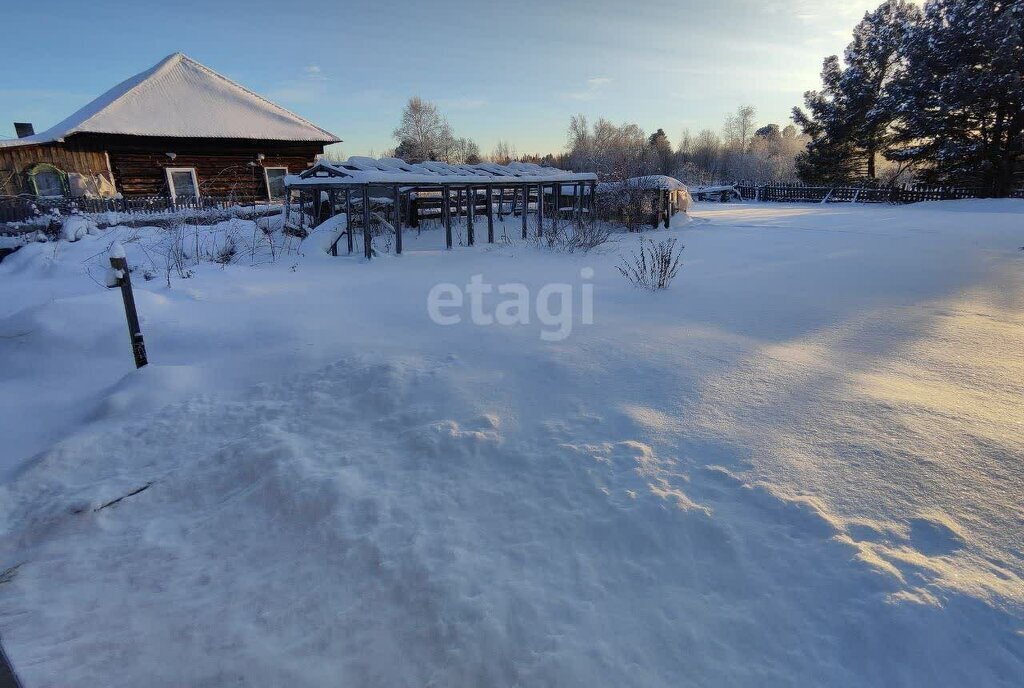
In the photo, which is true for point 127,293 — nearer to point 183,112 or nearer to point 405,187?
point 405,187

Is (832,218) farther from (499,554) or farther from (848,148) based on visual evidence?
(499,554)

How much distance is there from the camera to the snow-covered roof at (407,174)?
40.9 ft

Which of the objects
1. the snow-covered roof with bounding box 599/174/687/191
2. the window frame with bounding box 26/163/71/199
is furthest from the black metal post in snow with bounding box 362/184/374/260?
the window frame with bounding box 26/163/71/199

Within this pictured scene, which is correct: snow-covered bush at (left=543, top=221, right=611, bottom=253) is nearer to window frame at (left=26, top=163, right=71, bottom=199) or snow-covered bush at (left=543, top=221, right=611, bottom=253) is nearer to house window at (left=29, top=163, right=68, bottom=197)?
window frame at (left=26, top=163, right=71, bottom=199)

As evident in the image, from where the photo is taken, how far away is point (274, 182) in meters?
23.3

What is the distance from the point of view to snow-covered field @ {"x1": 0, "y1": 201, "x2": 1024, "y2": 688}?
2197 millimetres

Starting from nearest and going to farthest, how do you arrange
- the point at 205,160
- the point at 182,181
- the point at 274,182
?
the point at 182,181 → the point at 205,160 → the point at 274,182

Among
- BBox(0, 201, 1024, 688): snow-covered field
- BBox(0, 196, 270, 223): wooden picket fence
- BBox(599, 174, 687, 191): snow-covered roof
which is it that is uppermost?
BBox(599, 174, 687, 191): snow-covered roof

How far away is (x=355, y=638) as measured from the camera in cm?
230

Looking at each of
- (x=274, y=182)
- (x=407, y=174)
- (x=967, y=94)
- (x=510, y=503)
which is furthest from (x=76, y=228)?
(x=967, y=94)

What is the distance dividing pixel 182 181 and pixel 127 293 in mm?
20279

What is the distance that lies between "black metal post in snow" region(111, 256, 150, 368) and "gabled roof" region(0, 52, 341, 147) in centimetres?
1878

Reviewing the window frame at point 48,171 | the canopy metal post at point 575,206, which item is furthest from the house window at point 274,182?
the canopy metal post at point 575,206

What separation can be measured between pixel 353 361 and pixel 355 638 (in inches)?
123
